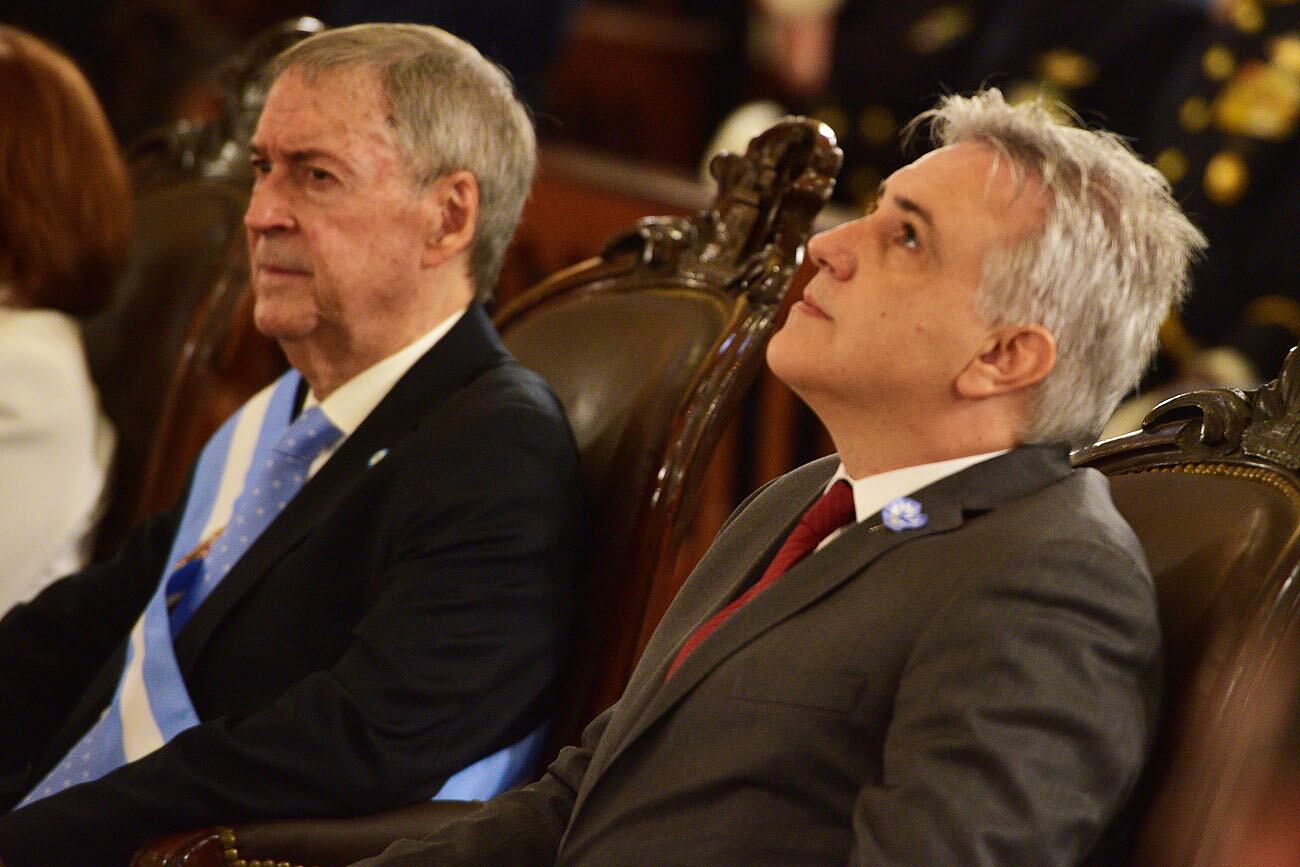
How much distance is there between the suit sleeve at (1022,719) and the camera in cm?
121

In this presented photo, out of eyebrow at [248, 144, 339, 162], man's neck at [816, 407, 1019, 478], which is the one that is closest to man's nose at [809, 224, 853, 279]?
man's neck at [816, 407, 1019, 478]

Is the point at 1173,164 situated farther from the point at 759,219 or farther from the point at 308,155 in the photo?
the point at 308,155

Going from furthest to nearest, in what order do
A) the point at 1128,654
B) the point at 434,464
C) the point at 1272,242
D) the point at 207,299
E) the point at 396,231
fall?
the point at 1272,242 → the point at 207,299 → the point at 396,231 → the point at 434,464 → the point at 1128,654

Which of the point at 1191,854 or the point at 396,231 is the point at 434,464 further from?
the point at 1191,854

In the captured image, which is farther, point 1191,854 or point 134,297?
point 134,297

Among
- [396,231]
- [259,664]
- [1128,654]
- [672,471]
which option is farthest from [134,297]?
[1128,654]

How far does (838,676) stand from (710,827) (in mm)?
162

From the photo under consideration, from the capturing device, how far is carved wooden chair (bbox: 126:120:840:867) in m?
1.77

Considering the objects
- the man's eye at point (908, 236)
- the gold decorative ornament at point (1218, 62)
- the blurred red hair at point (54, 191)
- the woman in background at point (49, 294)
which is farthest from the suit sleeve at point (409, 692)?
the gold decorative ornament at point (1218, 62)

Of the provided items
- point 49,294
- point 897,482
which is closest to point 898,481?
point 897,482

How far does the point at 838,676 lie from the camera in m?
1.34

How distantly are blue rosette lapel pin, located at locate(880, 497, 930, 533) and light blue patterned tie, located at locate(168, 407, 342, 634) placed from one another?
2.89 feet

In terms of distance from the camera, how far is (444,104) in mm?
2070

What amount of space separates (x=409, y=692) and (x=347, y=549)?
232 mm
